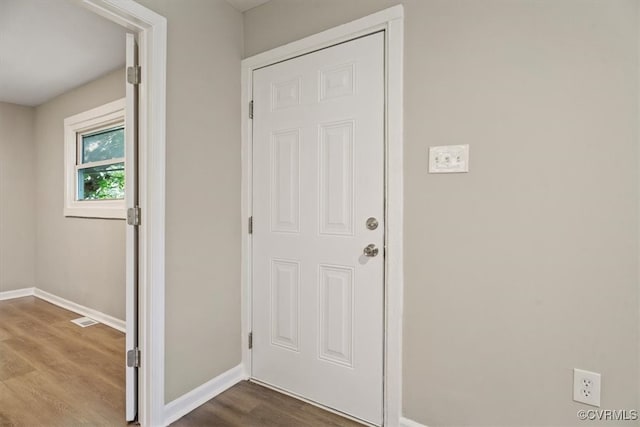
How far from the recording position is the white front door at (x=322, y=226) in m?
1.70

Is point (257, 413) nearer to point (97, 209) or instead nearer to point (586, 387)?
point (586, 387)

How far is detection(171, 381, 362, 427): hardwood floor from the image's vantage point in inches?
68.0

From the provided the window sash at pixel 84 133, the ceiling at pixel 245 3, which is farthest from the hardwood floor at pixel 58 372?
the ceiling at pixel 245 3

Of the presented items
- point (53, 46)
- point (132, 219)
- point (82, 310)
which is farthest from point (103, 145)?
point (132, 219)

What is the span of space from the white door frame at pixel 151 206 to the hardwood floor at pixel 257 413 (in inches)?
9.4

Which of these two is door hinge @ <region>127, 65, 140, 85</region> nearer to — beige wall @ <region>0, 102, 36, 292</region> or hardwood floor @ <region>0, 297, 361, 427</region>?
hardwood floor @ <region>0, 297, 361, 427</region>

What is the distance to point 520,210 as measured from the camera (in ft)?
4.50

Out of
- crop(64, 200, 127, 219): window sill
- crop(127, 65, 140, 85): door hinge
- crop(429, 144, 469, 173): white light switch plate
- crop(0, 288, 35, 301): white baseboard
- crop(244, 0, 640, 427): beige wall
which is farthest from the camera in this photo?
crop(0, 288, 35, 301): white baseboard

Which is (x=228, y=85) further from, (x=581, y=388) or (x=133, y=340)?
(x=581, y=388)

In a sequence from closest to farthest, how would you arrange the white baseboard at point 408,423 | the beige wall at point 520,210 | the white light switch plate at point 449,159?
the beige wall at point 520,210
the white light switch plate at point 449,159
the white baseboard at point 408,423

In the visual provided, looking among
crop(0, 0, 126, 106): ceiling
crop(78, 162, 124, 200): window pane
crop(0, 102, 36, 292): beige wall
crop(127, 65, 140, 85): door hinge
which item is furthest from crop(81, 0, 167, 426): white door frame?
crop(0, 102, 36, 292): beige wall

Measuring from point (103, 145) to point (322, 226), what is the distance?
2.88m

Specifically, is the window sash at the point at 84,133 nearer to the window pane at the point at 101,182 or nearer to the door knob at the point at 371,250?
the window pane at the point at 101,182

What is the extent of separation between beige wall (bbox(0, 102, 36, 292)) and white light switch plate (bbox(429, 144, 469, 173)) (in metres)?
5.06
